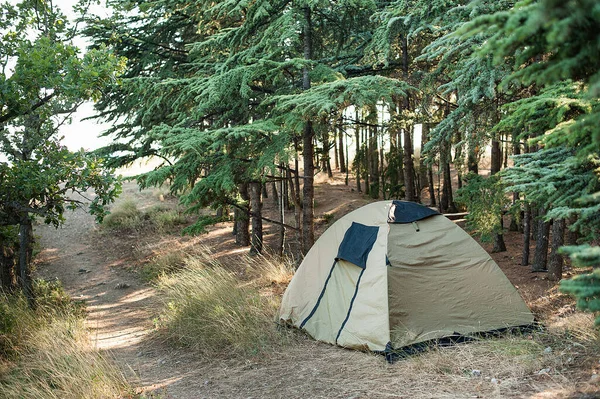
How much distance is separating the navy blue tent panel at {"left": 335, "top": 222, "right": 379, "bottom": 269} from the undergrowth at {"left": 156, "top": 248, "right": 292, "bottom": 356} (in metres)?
1.44

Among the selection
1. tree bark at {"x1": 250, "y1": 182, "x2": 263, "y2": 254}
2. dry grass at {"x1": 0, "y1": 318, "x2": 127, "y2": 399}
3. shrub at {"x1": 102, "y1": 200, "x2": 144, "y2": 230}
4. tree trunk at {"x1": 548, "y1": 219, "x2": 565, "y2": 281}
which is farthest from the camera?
shrub at {"x1": 102, "y1": 200, "x2": 144, "y2": 230}

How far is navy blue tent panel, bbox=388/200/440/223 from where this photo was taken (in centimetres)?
707

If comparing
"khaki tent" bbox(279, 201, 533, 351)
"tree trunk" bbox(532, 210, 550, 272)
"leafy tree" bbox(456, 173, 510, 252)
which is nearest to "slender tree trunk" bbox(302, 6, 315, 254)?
"khaki tent" bbox(279, 201, 533, 351)

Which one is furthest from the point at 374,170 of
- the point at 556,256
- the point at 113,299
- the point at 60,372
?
the point at 60,372

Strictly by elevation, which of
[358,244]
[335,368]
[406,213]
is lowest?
[335,368]

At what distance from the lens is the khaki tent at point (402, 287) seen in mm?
6531

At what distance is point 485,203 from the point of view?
32.0ft

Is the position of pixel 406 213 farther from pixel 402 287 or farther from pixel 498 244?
pixel 498 244

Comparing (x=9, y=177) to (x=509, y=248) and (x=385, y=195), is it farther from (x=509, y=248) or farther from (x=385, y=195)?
(x=385, y=195)

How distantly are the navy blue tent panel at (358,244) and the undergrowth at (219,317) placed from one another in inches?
56.6

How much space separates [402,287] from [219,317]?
2.73 meters

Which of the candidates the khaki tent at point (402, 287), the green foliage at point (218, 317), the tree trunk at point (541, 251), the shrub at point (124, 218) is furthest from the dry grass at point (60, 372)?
the shrub at point (124, 218)

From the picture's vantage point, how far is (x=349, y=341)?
6.57m

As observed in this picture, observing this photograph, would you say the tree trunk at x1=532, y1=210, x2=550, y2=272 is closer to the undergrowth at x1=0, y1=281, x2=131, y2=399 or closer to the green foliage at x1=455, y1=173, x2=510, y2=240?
the green foliage at x1=455, y1=173, x2=510, y2=240
